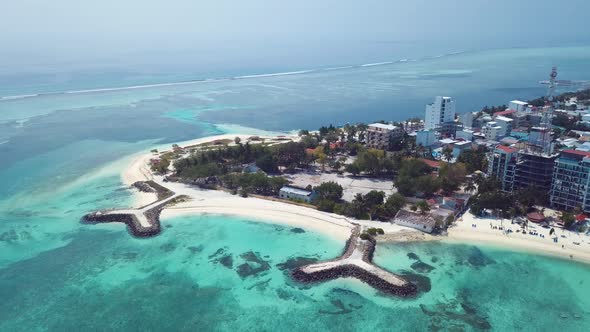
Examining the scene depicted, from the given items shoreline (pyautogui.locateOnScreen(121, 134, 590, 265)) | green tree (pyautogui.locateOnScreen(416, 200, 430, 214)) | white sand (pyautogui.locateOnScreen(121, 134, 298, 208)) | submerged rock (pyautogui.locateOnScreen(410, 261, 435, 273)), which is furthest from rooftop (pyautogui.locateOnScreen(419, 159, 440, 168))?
white sand (pyautogui.locateOnScreen(121, 134, 298, 208))

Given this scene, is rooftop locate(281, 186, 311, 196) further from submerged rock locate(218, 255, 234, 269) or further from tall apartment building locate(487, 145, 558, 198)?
tall apartment building locate(487, 145, 558, 198)

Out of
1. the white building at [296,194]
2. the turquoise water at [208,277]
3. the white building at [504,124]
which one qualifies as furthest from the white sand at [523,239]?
the white building at [504,124]

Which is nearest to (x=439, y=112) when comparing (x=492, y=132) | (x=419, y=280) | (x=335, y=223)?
(x=492, y=132)

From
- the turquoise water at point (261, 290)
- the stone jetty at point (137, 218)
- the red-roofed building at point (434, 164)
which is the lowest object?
the turquoise water at point (261, 290)

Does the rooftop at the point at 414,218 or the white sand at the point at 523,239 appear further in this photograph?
the rooftop at the point at 414,218

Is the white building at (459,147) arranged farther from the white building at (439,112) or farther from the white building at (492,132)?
the white building at (439,112)

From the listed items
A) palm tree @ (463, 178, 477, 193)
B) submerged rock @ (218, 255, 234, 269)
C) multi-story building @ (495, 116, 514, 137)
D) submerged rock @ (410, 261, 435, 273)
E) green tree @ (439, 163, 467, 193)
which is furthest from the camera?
multi-story building @ (495, 116, 514, 137)

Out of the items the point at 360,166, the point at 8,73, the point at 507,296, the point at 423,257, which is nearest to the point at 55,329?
the point at 423,257

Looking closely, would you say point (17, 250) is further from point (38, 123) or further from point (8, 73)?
point (8, 73)

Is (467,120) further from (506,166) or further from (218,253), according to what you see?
(218,253)
